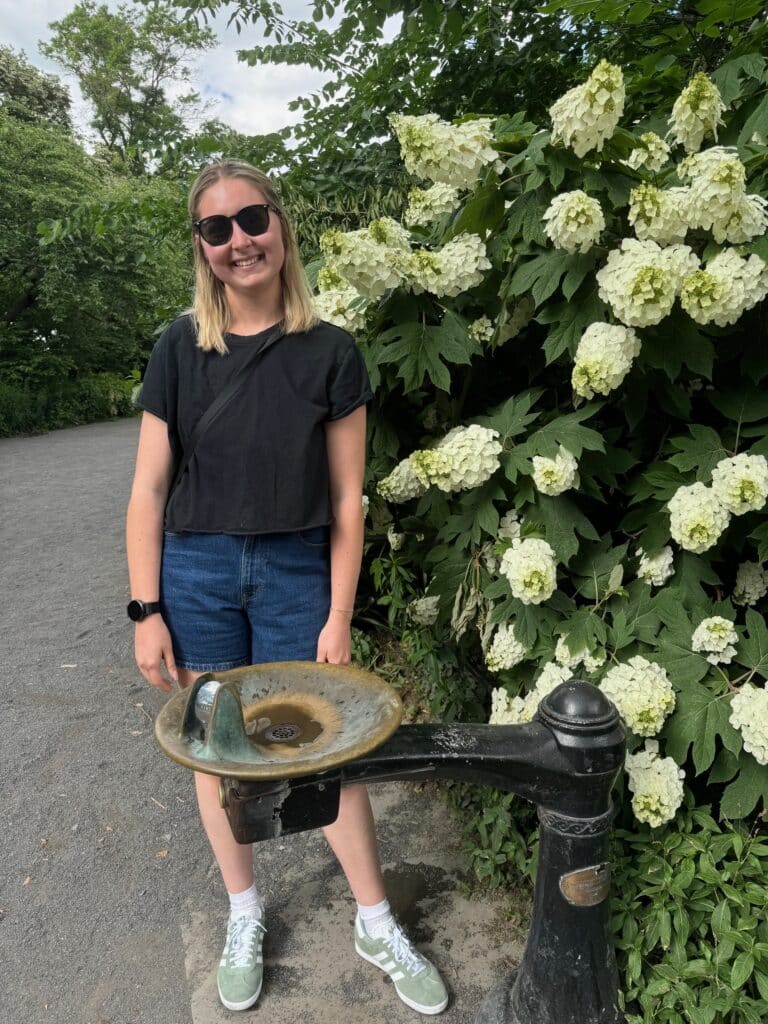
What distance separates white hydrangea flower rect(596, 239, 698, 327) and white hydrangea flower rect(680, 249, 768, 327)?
41mm

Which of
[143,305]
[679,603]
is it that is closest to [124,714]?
[679,603]

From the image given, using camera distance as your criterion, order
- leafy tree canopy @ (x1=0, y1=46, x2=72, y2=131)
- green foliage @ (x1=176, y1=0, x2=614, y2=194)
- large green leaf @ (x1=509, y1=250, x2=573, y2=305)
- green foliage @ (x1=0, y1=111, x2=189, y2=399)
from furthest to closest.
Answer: leafy tree canopy @ (x1=0, y1=46, x2=72, y2=131), green foliage @ (x1=0, y1=111, x2=189, y2=399), green foliage @ (x1=176, y1=0, x2=614, y2=194), large green leaf @ (x1=509, y1=250, x2=573, y2=305)

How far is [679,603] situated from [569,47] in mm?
3254

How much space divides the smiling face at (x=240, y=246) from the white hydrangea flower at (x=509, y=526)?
0.92 m

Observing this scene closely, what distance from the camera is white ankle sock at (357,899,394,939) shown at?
2.03 metres

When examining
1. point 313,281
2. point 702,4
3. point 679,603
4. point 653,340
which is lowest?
point 679,603

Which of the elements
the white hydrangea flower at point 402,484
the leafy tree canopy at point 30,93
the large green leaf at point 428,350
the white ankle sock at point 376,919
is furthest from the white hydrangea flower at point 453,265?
the leafy tree canopy at point 30,93

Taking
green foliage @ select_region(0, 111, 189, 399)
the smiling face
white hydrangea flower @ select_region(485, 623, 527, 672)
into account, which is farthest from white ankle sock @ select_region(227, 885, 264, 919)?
green foliage @ select_region(0, 111, 189, 399)

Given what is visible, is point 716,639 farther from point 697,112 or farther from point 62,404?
point 62,404

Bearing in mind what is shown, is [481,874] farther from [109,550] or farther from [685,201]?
[109,550]

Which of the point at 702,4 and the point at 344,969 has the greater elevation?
the point at 702,4

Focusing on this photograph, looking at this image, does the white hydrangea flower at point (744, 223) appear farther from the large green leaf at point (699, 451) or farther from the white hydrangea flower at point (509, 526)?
the white hydrangea flower at point (509, 526)

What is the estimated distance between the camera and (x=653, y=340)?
5.70 ft

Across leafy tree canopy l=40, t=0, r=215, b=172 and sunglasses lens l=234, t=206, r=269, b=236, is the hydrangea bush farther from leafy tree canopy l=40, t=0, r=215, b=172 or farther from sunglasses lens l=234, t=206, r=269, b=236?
leafy tree canopy l=40, t=0, r=215, b=172
